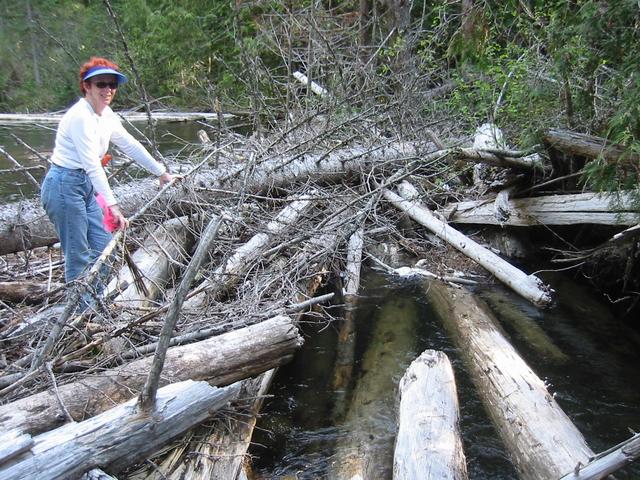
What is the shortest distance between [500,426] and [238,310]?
197 cm

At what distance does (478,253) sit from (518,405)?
9.04ft

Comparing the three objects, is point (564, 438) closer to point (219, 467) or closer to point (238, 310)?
point (219, 467)

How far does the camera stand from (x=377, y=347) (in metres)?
4.90

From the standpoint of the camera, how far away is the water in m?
8.09

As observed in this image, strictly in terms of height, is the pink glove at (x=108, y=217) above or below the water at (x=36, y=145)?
below

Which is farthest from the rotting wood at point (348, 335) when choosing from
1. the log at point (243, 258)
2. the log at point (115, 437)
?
the log at point (115, 437)

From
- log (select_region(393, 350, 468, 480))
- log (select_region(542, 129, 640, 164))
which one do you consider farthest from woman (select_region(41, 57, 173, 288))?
log (select_region(542, 129, 640, 164))

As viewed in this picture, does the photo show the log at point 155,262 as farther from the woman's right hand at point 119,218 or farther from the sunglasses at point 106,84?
the sunglasses at point 106,84

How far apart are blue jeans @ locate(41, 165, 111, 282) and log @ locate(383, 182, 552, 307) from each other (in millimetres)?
3776

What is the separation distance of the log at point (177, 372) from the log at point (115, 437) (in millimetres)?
357

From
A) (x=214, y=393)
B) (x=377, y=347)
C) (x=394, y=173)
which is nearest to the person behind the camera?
(x=214, y=393)

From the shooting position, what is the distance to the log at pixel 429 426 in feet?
9.23

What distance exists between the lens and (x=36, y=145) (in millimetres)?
12797

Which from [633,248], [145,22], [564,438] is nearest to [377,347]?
[564,438]
